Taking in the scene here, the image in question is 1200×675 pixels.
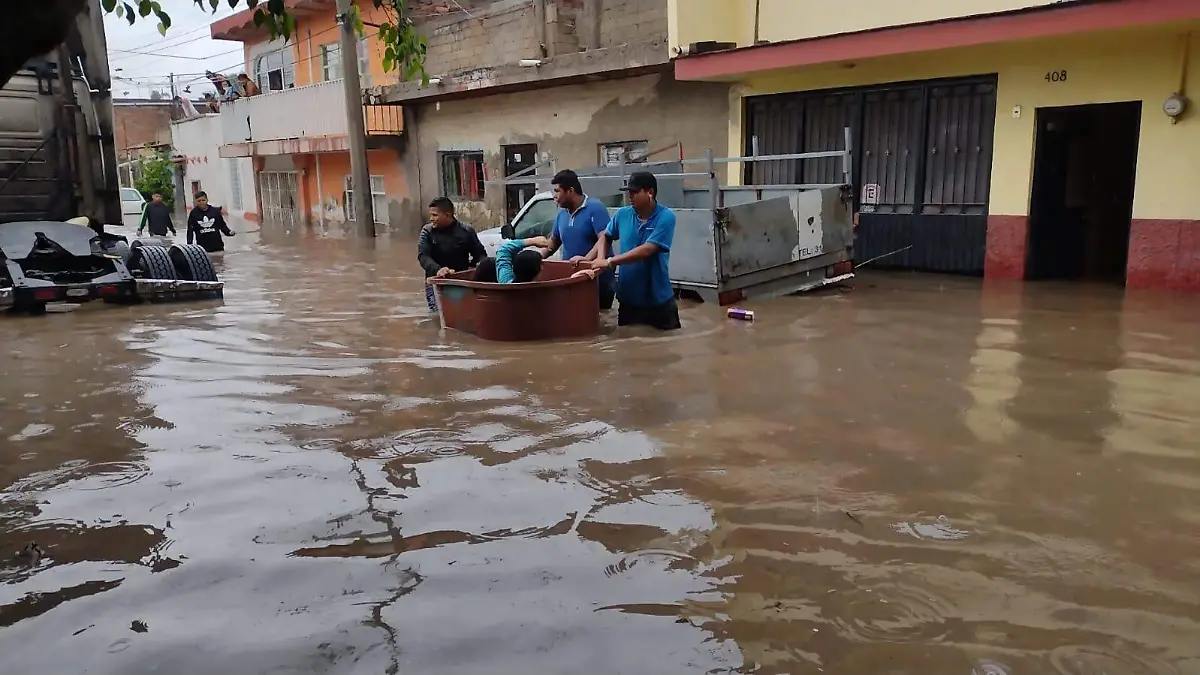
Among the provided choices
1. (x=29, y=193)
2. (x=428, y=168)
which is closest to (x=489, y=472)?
(x=29, y=193)

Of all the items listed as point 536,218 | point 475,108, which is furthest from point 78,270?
point 475,108

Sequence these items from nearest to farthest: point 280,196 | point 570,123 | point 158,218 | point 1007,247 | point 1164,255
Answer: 1. point 1164,255
2. point 1007,247
3. point 570,123
4. point 158,218
5. point 280,196

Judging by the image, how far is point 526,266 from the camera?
7.26m

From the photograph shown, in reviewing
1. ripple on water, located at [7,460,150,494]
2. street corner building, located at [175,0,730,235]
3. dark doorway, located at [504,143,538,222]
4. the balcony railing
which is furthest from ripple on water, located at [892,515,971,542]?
the balcony railing

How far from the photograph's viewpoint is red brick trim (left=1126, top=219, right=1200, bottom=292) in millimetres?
9664

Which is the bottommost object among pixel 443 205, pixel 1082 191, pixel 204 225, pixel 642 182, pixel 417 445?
pixel 417 445

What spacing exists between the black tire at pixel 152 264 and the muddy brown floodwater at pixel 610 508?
3206 mm

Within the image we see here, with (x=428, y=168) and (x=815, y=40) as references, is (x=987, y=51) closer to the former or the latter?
(x=815, y=40)

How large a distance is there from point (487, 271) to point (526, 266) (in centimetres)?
46

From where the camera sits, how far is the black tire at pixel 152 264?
10.5 metres

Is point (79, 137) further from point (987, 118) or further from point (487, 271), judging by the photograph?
point (987, 118)

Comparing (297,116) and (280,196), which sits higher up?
(297,116)

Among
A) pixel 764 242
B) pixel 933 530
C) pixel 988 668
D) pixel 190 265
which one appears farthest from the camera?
pixel 190 265

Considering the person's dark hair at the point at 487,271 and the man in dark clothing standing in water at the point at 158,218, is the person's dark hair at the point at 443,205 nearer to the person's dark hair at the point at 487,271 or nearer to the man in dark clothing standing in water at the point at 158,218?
the person's dark hair at the point at 487,271
